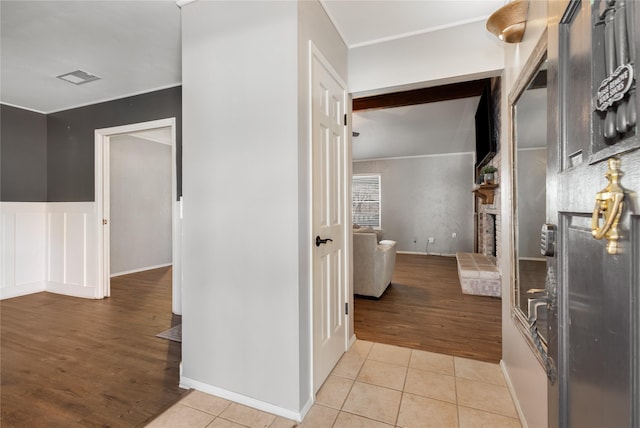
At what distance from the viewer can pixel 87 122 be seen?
3.83 meters

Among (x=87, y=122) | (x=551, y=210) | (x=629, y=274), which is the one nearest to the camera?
(x=629, y=274)

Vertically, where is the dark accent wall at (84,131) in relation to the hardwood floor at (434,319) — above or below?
above

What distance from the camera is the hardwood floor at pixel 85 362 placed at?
172 cm

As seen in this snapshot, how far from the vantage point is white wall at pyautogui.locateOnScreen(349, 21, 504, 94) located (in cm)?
207

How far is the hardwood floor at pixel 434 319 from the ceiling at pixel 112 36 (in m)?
A: 2.50

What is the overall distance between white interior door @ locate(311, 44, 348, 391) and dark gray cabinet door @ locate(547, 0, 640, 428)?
4.00ft

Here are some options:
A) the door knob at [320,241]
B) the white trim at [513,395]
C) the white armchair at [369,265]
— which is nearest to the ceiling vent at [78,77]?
the door knob at [320,241]

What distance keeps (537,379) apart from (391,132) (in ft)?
15.2

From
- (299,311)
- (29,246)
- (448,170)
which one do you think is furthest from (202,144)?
(448,170)

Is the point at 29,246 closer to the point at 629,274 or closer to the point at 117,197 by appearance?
the point at 117,197

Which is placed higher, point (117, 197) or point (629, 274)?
point (117, 197)

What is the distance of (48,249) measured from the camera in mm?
4188

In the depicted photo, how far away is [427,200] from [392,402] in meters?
6.26

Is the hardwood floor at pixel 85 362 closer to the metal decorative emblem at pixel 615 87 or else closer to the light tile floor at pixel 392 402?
the light tile floor at pixel 392 402
